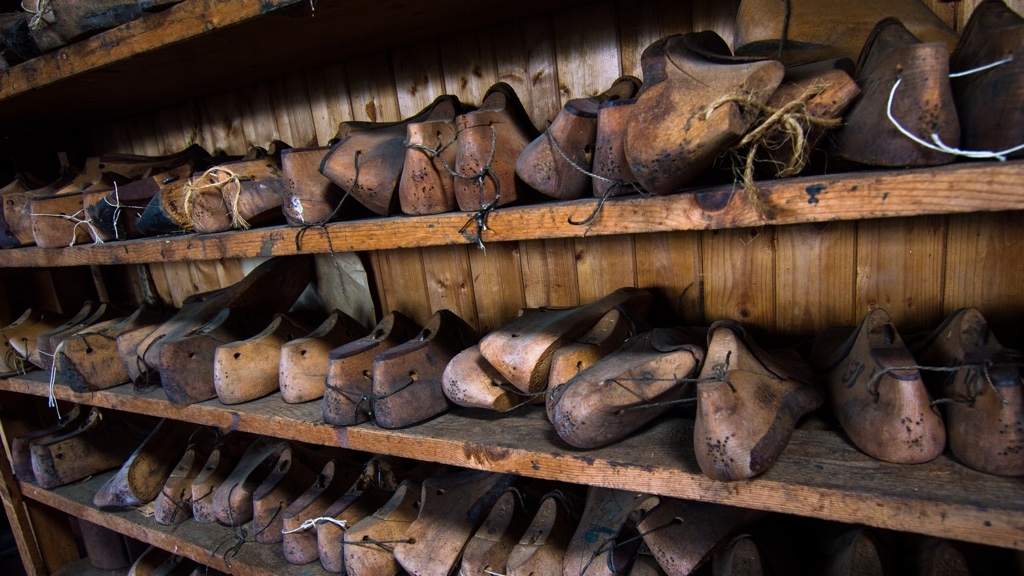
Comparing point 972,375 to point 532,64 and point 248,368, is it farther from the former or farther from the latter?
point 248,368

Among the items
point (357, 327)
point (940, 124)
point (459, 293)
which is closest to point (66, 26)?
point (357, 327)

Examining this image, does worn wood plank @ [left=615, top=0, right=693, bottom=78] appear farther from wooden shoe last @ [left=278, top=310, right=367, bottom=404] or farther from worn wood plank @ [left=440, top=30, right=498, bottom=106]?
wooden shoe last @ [left=278, top=310, right=367, bottom=404]

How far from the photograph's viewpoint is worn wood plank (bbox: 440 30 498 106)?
1360 millimetres

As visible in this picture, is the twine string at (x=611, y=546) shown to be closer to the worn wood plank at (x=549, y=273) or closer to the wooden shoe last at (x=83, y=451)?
the worn wood plank at (x=549, y=273)

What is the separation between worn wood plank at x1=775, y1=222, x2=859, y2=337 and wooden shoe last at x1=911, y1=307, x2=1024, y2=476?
0.27 metres

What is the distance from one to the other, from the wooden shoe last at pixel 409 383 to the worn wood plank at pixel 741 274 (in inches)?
21.6

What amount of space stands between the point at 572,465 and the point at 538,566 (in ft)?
1.06

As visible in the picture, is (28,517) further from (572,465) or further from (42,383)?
(572,465)

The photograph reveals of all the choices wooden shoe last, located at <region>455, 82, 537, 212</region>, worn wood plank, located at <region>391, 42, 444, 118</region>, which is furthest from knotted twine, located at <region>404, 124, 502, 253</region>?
worn wood plank, located at <region>391, 42, 444, 118</region>

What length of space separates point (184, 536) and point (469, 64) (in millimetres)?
1471

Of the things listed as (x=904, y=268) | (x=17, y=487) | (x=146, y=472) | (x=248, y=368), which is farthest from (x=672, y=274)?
(x=17, y=487)

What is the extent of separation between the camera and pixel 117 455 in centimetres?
216

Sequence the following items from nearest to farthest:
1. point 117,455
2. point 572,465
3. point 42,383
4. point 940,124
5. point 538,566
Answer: point 940,124 < point 572,465 < point 538,566 < point 42,383 < point 117,455

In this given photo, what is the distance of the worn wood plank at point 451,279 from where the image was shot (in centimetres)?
153
